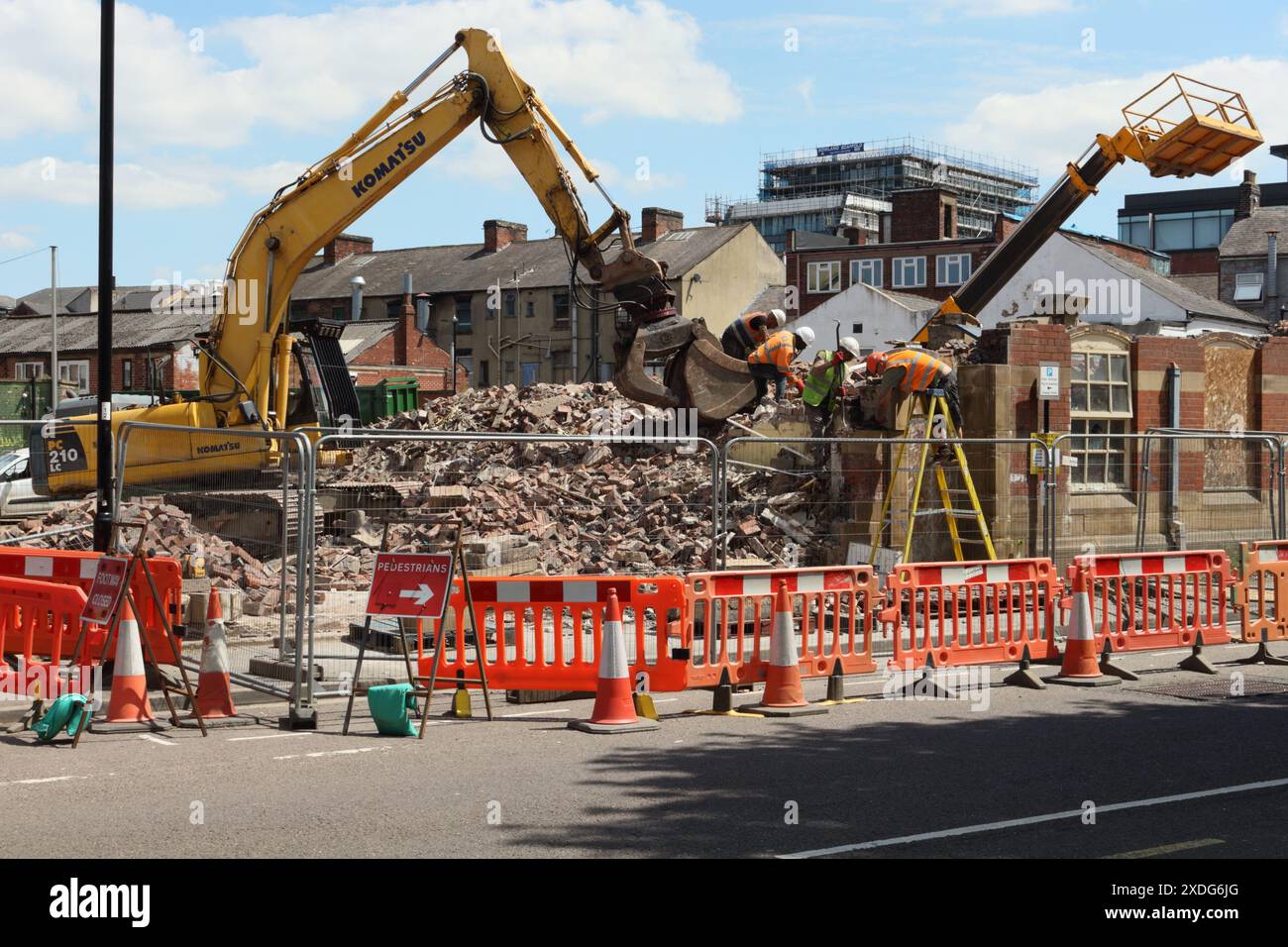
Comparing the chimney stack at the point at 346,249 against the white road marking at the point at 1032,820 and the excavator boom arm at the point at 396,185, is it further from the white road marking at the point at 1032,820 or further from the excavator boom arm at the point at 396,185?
the white road marking at the point at 1032,820

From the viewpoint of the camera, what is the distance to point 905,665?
11.9 m

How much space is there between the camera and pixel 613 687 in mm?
10188

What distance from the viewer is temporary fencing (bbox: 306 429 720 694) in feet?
35.7

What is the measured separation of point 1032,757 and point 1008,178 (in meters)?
133

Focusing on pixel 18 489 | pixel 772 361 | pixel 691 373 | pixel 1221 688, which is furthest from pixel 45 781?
pixel 18 489

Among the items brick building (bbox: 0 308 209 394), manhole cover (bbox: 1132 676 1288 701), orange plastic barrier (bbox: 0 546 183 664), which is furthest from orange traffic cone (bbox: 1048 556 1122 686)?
brick building (bbox: 0 308 209 394)

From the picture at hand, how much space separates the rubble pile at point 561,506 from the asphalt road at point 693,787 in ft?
13.1

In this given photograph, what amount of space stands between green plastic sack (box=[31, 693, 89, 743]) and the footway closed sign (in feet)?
6.72

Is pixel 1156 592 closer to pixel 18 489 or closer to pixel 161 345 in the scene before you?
pixel 18 489

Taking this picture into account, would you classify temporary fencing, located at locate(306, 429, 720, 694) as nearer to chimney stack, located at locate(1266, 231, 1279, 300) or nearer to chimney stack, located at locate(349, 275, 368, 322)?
chimney stack, located at locate(349, 275, 368, 322)

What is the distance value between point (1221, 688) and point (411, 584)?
6.98 meters

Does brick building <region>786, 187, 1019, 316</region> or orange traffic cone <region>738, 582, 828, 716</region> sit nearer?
orange traffic cone <region>738, 582, 828, 716</region>

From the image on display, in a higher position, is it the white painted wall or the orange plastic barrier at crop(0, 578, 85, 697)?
the white painted wall
